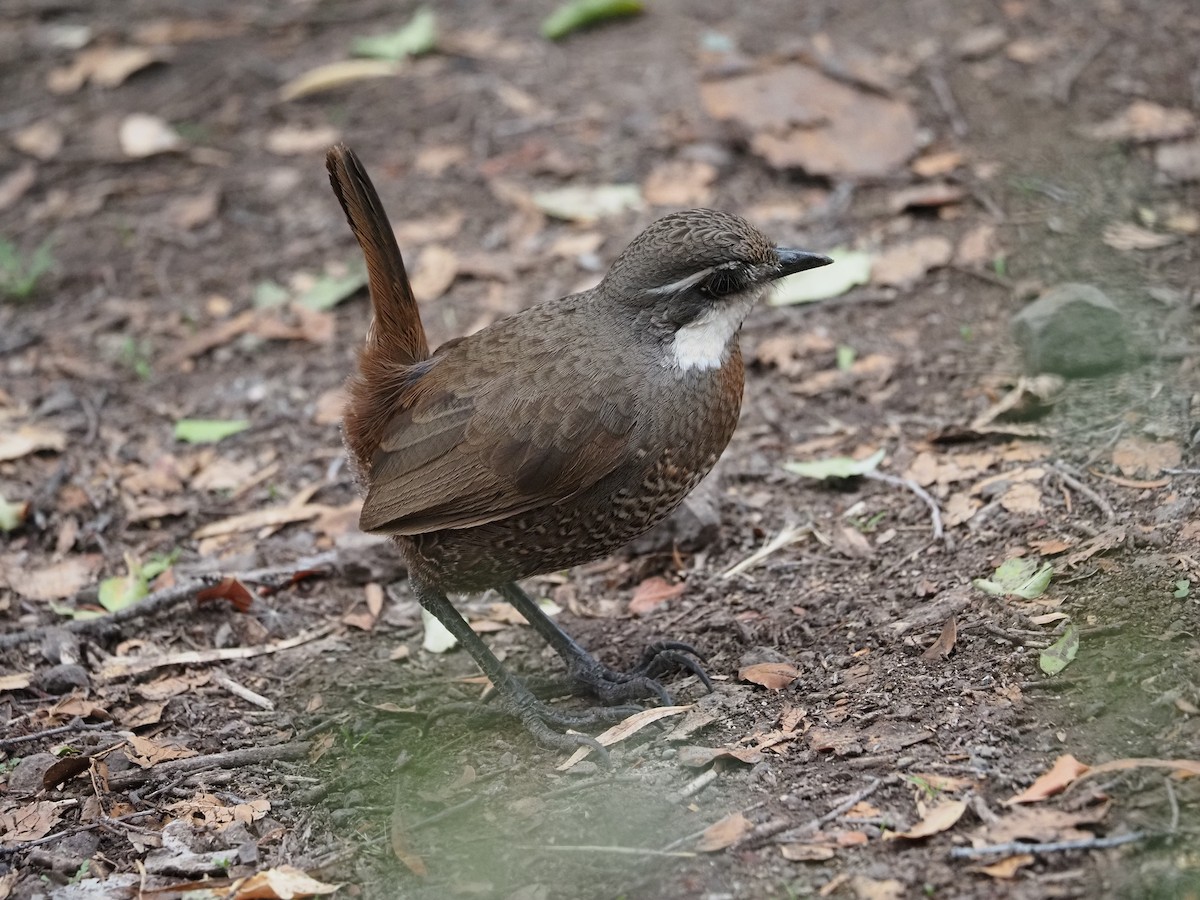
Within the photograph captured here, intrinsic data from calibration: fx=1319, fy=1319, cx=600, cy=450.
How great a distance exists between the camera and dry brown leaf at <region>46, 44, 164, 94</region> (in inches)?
333

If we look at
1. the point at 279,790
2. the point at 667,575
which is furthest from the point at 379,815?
the point at 667,575

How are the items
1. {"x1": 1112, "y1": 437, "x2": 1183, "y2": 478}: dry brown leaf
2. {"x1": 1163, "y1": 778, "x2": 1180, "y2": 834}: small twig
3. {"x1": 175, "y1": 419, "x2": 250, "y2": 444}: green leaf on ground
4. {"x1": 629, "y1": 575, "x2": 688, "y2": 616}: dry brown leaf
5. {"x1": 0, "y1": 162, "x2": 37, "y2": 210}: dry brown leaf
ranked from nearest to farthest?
{"x1": 1163, "y1": 778, "x2": 1180, "y2": 834}: small twig, {"x1": 1112, "y1": 437, "x2": 1183, "y2": 478}: dry brown leaf, {"x1": 629, "y1": 575, "x2": 688, "y2": 616}: dry brown leaf, {"x1": 175, "y1": 419, "x2": 250, "y2": 444}: green leaf on ground, {"x1": 0, "y1": 162, "x2": 37, "y2": 210}: dry brown leaf

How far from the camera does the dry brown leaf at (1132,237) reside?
580cm

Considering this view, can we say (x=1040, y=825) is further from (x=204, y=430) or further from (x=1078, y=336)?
(x=204, y=430)

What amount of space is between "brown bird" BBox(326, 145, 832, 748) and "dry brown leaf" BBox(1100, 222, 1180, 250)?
234cm

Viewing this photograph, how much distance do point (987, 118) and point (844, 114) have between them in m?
0.74

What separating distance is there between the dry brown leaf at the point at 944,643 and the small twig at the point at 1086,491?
680 mm

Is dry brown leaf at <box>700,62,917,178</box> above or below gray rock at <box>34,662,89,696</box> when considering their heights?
above

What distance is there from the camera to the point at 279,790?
392cm

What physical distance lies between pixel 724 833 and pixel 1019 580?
4.32 feet

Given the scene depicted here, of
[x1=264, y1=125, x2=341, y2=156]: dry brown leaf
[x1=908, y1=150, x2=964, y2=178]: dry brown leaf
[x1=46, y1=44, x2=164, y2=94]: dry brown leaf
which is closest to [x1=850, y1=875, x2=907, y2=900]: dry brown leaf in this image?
[x1=908, y1=150, x2=964, y2=178]: dry brown leaf

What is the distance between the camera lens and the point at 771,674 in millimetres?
4035

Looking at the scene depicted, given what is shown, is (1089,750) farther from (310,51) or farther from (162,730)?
(310,51)

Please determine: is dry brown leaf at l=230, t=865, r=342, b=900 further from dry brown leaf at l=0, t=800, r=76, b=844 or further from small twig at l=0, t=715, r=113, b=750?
small twig at l=0, t=715, r=113, b=750
